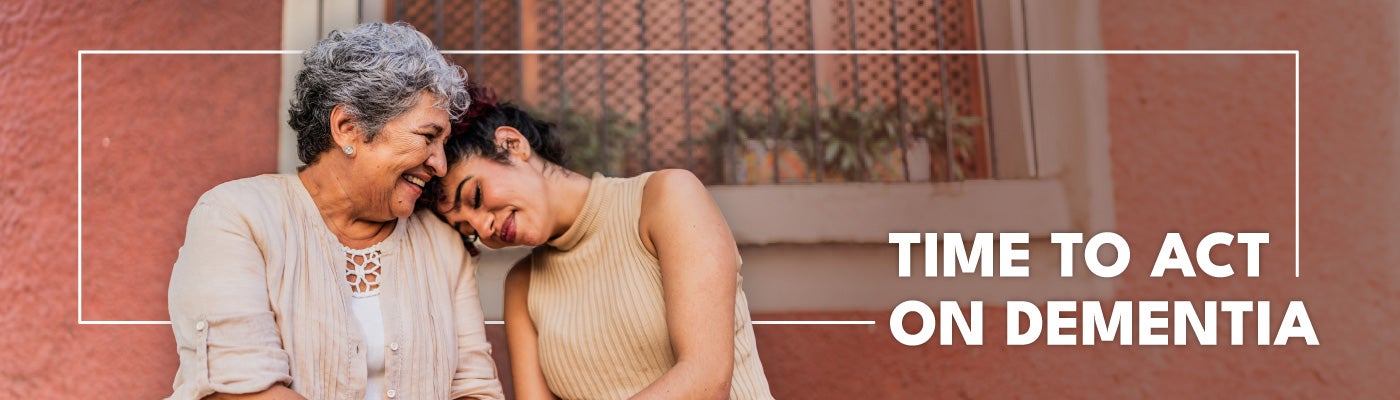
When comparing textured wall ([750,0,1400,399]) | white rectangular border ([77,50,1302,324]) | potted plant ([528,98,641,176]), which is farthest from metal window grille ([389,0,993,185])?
textured wall ([750,0,1400,399])

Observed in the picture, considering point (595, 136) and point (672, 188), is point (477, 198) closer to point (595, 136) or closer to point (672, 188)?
point (672, 188)

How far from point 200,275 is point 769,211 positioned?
5.47 feet

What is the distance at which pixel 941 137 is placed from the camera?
11.3ft

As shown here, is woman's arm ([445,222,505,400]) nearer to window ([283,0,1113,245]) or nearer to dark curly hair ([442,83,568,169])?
dark curly hair ([442,83,568,169])

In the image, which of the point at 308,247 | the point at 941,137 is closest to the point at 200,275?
the point at 308,247

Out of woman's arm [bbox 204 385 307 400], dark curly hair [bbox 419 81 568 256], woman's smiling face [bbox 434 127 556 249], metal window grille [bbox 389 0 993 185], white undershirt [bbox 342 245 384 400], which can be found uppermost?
metal window grille [bbox 389 0 993 185]

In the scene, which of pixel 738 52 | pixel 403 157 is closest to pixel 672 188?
pixel 403 157

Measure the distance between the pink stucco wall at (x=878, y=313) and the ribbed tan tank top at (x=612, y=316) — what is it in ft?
3.10

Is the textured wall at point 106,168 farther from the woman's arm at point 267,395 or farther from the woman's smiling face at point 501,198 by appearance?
the woman's arm at point 267,395

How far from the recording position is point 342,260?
2.23m

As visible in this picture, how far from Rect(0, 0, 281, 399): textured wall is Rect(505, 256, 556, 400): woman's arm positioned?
109 centimetres

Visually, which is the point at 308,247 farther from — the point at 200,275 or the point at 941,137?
the point at 941,137

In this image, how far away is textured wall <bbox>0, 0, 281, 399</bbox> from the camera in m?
3.19

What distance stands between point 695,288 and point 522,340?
1.76ft
